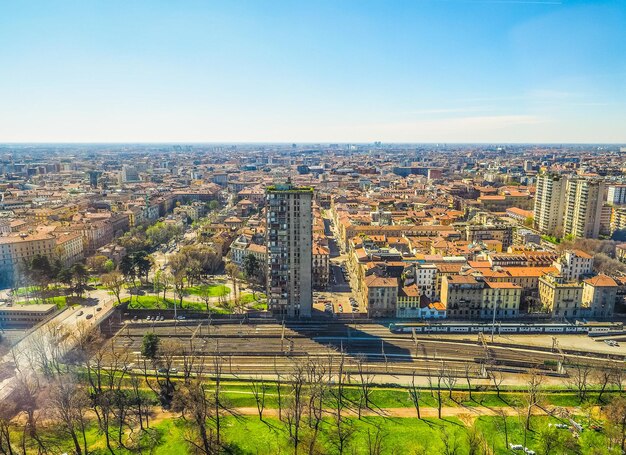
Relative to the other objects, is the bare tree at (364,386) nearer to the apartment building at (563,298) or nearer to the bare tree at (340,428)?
the bare tree at (340,428)

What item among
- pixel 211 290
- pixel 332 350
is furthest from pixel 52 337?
pixel 332 350

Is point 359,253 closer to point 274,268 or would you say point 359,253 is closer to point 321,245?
point 321,245

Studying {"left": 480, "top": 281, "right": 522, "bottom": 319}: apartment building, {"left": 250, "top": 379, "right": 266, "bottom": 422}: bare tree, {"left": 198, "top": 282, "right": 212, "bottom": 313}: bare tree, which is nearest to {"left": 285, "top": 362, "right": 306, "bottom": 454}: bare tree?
{"left": 250, "top": 379, "right": 266, "bottom": 422}: bare tree

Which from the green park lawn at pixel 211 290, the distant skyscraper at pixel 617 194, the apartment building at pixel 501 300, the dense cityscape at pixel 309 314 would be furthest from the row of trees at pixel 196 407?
the distant skyscraper at pixel 617 194

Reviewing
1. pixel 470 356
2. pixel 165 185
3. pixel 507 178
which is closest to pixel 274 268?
pixel 470 356

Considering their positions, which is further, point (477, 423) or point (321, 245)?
point (321, 245)

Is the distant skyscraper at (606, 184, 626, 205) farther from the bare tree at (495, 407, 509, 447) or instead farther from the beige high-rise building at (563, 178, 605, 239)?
the bare tree at (495, 407, 509, 447)
